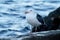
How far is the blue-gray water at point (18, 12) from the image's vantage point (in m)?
9.87

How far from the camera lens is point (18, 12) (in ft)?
41.3

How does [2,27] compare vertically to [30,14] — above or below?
below

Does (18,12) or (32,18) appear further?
(18,12)

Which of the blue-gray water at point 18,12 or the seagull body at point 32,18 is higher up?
the seagull body at point 32,18

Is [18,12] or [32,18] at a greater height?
[32,18]

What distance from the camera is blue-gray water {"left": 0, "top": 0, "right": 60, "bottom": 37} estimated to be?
9.87 metres

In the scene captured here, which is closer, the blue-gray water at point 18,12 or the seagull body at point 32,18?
the seagull body at point 32,18

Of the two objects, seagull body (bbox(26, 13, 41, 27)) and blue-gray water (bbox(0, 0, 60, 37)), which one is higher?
seagull body (bbox(26, 13, 41, 27))

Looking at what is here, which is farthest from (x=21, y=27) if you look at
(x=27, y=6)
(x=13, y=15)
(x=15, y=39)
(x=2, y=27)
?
(x=15, y=39)

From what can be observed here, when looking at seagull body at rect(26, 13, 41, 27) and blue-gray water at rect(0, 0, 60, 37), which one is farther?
blue-gray water at rect(0, 0, 60, 37)

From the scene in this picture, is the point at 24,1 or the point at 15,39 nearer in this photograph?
the point at 15,39

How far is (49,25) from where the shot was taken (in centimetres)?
823

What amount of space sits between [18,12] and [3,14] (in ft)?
3.03

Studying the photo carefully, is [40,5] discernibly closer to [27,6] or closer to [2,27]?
[27,6]
